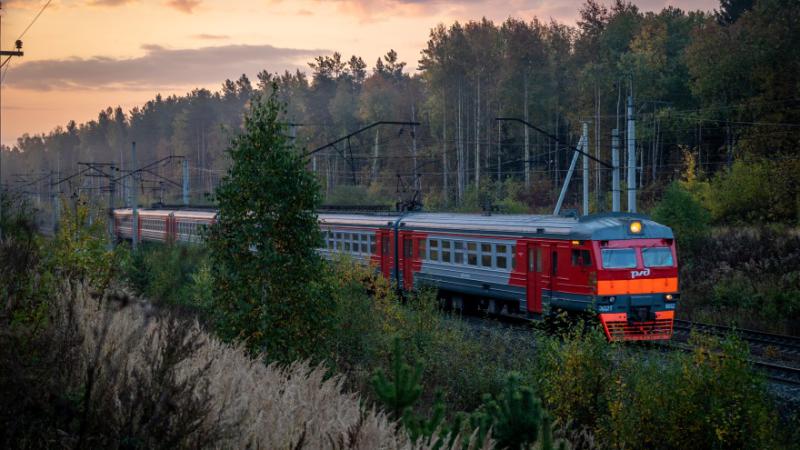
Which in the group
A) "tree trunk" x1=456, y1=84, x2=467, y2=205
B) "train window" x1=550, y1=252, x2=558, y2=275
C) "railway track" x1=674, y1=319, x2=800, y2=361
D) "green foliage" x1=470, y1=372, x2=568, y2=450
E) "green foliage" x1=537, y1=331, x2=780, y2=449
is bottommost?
"railway track" x1=674, y1=319, x2=800, y2=361

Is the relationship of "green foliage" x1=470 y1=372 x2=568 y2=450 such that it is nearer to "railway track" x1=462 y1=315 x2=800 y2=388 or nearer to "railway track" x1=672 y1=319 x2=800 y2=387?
Answer: "railway track" x1=462 y1=315 x2=800 y2=388

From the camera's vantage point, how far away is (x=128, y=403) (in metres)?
5.30

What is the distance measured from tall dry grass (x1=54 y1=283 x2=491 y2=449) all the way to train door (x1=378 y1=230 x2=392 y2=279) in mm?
17970

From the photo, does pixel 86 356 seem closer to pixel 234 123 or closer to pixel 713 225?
pixel 713 225

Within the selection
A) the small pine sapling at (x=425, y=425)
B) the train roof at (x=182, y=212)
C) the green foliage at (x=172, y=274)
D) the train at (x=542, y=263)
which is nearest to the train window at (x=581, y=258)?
the train at (x=542, y=263)

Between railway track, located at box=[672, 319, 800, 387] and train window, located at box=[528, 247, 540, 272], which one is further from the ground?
train window, located at box=[528, 247, 540, 272]

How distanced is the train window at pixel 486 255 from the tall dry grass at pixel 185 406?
1410cm

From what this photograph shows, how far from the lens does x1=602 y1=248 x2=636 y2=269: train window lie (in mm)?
17859

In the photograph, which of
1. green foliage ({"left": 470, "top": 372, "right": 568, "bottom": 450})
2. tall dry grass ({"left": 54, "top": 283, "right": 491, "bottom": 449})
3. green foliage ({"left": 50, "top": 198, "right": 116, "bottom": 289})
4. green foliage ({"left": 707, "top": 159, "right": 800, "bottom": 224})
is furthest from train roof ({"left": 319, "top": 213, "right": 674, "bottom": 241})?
green foliage ({"left": 707, "top": 159, "right": 800, "bottom": 224})

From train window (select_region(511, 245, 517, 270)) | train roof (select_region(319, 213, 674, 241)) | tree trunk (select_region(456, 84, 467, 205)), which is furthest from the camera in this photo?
tree trunk (select_region(456, 84, 467, 205))

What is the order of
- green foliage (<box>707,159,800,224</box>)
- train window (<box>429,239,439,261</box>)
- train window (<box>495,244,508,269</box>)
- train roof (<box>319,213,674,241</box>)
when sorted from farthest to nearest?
green foliage (<box>707,159,800,224</box>), train window (<box>429,239,439,261</box>), train window (<box>495,244,508,269</box>), train roof (<box>319,213,674,241</box>)

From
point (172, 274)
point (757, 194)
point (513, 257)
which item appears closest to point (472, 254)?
point (513, 257)

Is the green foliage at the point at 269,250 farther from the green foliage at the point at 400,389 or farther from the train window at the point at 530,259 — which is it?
the train window at the point at 530,259

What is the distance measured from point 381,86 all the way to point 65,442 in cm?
8204
